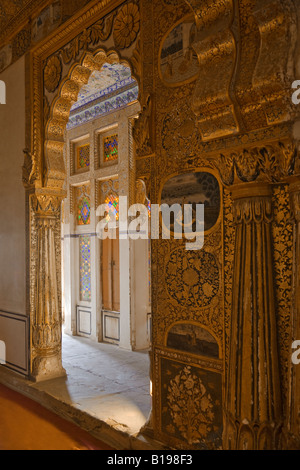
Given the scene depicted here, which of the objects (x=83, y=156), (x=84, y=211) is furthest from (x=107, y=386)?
(x=83, y=156)

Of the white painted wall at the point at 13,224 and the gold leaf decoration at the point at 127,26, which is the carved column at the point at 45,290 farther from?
the gold leaf decoration at the point at 127,26

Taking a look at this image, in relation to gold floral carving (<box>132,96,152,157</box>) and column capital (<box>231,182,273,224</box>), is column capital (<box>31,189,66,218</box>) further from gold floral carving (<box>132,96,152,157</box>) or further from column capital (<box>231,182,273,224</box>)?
column capital (<box>231,182,273,224</box>)

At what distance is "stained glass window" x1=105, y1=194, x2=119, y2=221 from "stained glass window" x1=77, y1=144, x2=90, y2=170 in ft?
3.12

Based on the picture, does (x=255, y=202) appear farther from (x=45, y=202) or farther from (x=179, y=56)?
(x=45, y=202)

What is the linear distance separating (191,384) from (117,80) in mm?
4881

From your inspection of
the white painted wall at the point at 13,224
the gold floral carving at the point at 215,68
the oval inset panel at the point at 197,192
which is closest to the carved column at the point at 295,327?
the gold floral carving at the point at 215,68

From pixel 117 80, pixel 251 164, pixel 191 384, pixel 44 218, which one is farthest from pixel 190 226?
pixel 117 80

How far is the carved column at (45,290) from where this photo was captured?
15.8ft

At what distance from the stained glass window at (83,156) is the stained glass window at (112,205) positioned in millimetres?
951

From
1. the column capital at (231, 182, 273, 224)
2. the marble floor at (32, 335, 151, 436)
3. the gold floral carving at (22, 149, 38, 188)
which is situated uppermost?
the gold floral carving at (22, 149, 38, 188)

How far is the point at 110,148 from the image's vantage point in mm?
6926

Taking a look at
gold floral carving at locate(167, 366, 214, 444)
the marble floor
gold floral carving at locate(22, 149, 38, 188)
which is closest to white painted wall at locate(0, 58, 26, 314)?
gold floral carving at locate(22, 149, 38, 188)

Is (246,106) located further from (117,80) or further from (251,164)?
(117,80)

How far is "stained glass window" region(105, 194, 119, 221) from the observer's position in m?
6.75
